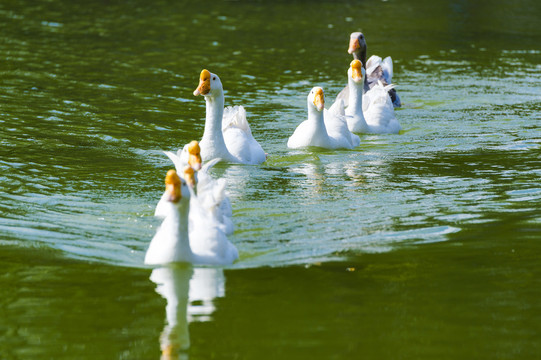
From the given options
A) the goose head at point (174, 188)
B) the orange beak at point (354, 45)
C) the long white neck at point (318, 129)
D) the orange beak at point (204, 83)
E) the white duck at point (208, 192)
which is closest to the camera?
the goose head at point (174, 188)

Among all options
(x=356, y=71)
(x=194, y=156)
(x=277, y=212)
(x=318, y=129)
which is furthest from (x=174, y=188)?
(x=356, y=71)

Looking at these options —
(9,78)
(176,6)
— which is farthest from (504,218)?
(176,6)

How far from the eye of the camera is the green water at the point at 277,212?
21.0 ft

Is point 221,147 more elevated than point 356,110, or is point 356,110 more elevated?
point 356,110

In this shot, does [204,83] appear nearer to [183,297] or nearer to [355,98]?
[355,98]

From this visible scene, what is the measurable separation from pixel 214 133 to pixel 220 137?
104 millimetres

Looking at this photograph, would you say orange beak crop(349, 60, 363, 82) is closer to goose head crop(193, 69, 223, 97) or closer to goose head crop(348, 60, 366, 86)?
goose head crop(348, 60, 366, 86)

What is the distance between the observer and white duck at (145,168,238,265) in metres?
→ 7.56

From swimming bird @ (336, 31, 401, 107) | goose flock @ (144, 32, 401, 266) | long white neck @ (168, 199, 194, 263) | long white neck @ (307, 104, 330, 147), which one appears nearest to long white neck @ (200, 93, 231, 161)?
goose flock @ (144, 32, 401, 266)

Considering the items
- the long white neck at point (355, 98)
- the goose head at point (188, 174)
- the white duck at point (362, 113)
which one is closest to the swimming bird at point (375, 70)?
the white duck at point (362, 113)

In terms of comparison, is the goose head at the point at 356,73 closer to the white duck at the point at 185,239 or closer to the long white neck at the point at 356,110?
the long white neck at the point at 356,110

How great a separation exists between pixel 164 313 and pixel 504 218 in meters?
4.26

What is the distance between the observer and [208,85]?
11750 mm

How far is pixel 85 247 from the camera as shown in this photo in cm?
845
